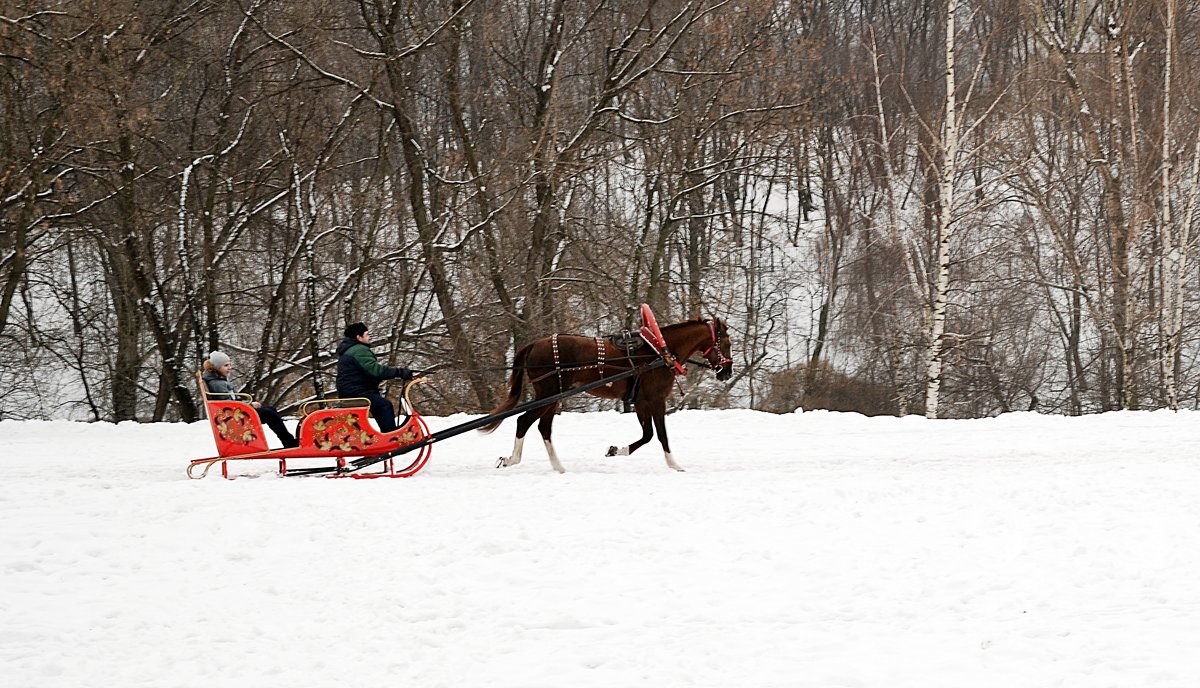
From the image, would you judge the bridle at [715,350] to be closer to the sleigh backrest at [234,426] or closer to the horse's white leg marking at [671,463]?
the horse's white leg marking at [671,463]

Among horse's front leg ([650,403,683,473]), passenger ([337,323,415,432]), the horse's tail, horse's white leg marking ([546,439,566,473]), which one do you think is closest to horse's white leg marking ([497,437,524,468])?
the horse's tail

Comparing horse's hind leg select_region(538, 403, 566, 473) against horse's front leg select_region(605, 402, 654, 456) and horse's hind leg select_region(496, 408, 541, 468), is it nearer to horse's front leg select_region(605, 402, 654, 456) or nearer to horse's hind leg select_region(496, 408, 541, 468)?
horse's hind leg select_region(496, 408, 541, 468)

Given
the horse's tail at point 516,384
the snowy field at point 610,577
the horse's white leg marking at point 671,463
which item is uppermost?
the horse's tail at point 516,384

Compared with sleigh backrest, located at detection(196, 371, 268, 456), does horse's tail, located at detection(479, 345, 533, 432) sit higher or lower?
higher

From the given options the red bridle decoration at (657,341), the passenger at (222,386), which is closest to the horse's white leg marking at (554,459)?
the red bridle decoration at (657,341)

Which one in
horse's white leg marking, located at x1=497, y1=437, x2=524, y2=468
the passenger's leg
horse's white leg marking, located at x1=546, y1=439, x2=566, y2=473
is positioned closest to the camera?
the passenger's leg

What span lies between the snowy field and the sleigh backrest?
39 cm

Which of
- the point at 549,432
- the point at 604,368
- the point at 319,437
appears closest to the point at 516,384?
the point at 549,432

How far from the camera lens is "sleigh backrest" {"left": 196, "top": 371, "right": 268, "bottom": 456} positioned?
11.2m

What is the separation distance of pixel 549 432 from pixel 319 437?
2613 mm

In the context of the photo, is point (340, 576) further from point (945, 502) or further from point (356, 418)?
point (945, 502)

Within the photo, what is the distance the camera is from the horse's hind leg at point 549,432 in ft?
39.6

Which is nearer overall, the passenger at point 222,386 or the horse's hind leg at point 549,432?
the passenger at point 222,386

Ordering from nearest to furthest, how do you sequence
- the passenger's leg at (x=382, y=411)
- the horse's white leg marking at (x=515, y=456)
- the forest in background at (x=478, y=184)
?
the passenger's leg at (x=382, y=411) < the horse's white leg marking at (x=515, y=456) < the forest in background at (x=478, y=184)
